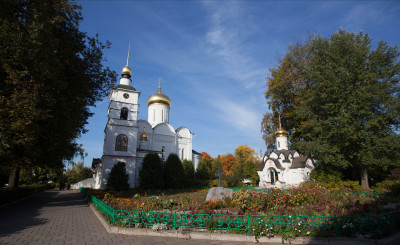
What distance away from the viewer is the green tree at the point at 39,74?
9133 millimetres

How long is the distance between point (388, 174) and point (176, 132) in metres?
26.3

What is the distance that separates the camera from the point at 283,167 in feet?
85.9

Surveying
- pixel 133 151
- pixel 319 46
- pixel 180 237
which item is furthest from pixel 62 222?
pixel 319 46

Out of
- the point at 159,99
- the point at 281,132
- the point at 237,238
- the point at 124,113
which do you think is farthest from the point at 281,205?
the point at 159,99

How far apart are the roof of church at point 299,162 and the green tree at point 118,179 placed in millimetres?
18886

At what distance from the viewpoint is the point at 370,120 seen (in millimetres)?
15508

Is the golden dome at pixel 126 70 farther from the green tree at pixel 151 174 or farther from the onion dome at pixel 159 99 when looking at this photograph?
the green tree at pixel 151 174

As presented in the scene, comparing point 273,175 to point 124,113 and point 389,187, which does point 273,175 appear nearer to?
point 389,187

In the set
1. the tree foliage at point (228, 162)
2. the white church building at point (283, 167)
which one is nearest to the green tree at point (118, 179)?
the white church building at point (283, 167)

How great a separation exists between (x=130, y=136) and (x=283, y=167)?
1921 cm

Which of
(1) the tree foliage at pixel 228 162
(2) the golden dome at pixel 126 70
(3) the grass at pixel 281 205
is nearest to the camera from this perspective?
Answer: (3) the grass at pixel 281 205

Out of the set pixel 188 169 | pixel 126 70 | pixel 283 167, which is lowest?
pixel 188 169

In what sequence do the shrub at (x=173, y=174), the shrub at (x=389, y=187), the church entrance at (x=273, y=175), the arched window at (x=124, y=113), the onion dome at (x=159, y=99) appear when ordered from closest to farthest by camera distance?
the shrub at (x=389, y=187) → the shrub at (x=173, y=174) → the church entrance at (x=273, y=175) → the arched window at (x=124, y=113) → the onion dome at (x=159, y=99)

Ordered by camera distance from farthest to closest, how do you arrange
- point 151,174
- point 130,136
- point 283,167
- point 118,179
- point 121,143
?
1. point 130,136
2. point 283,167
3. point 121,143
4. point 151,174
5. point 118,179
